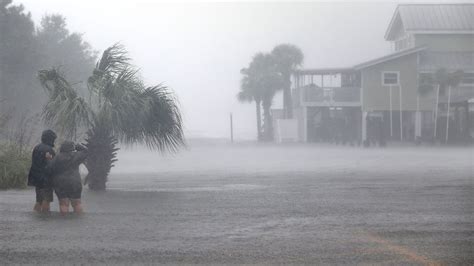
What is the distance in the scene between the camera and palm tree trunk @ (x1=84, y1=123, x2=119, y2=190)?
55.1 feet

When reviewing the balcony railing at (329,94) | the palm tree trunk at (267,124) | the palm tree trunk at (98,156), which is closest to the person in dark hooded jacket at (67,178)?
the palm tree trunk at (98,156)

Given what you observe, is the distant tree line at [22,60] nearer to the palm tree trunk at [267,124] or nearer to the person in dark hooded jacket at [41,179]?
the palm tree trunk at [267,124]

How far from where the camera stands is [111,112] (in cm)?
1633

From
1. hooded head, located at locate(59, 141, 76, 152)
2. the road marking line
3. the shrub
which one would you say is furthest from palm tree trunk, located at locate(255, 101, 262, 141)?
the road marking line

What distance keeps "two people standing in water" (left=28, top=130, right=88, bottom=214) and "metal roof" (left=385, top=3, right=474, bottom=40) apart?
127ft

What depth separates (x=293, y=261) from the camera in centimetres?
810

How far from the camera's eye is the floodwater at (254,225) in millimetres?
8430

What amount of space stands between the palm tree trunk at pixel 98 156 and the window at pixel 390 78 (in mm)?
35040

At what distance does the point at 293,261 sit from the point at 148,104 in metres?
9.09

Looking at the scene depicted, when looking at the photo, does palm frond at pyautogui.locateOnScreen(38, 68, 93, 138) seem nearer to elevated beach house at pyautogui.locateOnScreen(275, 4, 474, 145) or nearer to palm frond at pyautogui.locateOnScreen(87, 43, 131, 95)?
palm frond at pyautogui.locateOnScreen(87, 43, 131, 95)

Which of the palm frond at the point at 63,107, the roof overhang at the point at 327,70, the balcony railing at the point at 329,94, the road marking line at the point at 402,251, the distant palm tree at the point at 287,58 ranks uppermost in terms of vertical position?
the distant palm tree at the point at 287,58

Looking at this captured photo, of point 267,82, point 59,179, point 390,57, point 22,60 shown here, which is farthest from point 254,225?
point 267,82

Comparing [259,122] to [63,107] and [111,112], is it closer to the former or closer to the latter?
[111,112]

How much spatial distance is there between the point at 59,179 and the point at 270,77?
51682 millimetres
